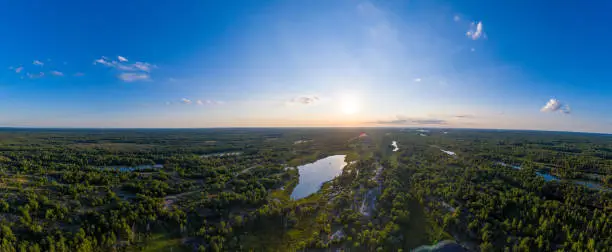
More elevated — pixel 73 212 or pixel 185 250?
pixel 73 212

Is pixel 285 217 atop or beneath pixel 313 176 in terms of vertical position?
atop

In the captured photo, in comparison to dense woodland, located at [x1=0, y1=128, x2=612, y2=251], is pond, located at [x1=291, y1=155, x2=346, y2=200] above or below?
below

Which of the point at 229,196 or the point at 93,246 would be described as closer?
the point at 93,246

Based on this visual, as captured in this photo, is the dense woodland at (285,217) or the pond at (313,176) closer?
the dense woodland at (285,217)

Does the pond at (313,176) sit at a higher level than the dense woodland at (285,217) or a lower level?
lower

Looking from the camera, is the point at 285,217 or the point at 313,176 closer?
the point at 285,217

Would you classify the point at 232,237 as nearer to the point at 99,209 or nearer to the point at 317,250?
the point at 317,250

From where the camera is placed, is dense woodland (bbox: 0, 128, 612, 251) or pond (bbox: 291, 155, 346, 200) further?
pond (bbox: 291, 155, 346, 200)

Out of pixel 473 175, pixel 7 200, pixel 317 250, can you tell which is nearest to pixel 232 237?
pixel 317 250
